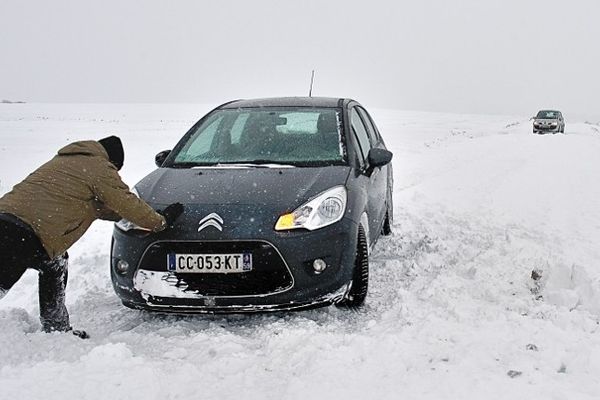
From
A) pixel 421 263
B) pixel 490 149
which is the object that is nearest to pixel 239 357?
pixel 421 263

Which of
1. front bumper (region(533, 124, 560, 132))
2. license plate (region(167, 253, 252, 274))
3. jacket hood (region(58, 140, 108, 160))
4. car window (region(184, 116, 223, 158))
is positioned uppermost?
jacket hood (region(58, 140, 108, 160))

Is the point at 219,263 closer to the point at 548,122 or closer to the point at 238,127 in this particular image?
the point at 238,127

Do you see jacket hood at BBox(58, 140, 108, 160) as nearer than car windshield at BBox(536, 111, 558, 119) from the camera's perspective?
Yes

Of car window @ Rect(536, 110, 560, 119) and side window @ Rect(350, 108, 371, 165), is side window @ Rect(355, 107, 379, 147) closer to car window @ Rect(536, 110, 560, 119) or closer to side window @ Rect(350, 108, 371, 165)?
side window @ Rect(350, 108, 371, 165)

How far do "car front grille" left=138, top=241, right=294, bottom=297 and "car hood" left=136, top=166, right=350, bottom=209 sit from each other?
13.8 inches

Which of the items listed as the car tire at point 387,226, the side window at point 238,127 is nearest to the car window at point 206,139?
the side window at point 238,127

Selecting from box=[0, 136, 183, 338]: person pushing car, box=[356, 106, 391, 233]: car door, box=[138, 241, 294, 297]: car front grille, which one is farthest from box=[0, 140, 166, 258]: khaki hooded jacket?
box=[356, 106, 391, 233]: car door

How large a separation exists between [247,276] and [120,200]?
905 millimetres

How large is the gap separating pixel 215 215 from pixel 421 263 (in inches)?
89.4

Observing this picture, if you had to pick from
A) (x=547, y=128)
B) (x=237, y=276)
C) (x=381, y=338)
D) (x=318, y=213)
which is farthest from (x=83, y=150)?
(x=547, y=128)

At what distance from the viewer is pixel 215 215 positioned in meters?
3.69

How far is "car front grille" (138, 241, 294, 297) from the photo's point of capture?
3.56 metres

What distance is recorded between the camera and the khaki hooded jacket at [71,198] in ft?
10.8

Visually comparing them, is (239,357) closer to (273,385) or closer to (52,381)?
(273,385)
